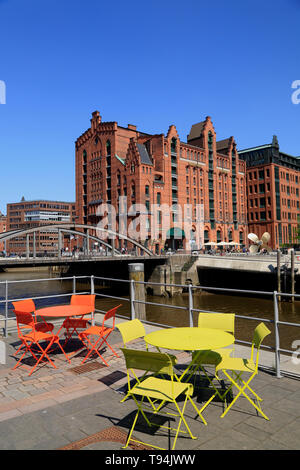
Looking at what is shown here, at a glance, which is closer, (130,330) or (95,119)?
(130,330)

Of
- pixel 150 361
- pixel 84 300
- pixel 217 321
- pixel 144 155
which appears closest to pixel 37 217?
pixel 144 155

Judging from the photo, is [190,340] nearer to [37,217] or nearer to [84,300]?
[84,300]

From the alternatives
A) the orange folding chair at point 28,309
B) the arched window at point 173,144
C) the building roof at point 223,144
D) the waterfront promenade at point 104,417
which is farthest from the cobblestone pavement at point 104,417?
the building roof at point 223,144

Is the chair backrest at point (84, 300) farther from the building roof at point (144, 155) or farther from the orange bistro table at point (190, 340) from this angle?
the building roof at point (144, 155)

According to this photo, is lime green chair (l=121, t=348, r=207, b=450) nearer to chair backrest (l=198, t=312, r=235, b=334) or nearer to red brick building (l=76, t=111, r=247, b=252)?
chair backrest (l=198, t=312, r=235, b=334)

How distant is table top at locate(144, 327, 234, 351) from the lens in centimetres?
388

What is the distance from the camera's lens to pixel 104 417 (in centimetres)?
374

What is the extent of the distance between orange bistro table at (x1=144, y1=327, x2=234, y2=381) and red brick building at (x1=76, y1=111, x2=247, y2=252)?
170ft

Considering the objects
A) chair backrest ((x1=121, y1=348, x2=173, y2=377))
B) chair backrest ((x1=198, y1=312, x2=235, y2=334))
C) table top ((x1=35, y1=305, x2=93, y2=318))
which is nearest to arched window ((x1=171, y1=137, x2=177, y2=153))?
table top ((x1=35, y1=305, x2=93, y2=318))

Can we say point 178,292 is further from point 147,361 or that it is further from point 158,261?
point 147,361

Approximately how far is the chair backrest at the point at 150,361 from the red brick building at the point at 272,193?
246ft

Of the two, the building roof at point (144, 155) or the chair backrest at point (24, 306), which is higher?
the building roof at point (144, 155)

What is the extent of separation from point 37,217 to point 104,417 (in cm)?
13519

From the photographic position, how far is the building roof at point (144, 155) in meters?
60.1
